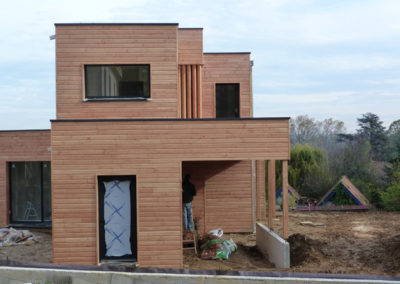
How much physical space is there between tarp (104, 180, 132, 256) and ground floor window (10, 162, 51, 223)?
21.7ft

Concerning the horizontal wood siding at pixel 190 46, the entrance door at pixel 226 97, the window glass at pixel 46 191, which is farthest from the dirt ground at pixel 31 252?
the entrance door at pixel 226 97

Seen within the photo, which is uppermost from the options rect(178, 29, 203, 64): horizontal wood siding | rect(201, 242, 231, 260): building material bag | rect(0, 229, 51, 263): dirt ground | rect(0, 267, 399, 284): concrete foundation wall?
rect(178, 29, 203, 64): horizontal wood siding

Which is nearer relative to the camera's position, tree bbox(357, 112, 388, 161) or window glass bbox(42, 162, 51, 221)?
window glass bbox(42, 162, 51, 221)

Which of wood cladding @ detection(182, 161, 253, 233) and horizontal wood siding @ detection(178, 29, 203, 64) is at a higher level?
horizontal wood siding @ detection(178, 29, 203, 64)

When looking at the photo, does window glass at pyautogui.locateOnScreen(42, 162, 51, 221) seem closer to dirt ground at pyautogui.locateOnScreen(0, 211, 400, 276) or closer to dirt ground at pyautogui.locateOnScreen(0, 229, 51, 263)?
dirt ground at pyautogui.locateOnScreen(0, 211, 400, 276)

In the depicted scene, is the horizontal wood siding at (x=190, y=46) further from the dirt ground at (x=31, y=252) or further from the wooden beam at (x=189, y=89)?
the dirt ground at (x=31, y=252)

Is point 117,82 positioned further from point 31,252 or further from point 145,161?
→ point 31,252

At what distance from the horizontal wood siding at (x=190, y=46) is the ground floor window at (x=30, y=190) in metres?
6.41

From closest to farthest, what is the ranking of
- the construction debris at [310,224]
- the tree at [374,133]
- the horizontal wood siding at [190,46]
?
the horizontal wood siding at [190,46] < the construction debris at [310,224] < the tree at [374,133]

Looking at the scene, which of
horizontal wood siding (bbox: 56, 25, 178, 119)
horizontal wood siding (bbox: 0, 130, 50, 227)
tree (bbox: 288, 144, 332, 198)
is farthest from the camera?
tree (bbox: 288, 144, 332, 198)

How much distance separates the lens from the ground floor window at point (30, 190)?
1554cm

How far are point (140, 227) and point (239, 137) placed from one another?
304 centimetres

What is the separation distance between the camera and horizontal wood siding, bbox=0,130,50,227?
592 inches

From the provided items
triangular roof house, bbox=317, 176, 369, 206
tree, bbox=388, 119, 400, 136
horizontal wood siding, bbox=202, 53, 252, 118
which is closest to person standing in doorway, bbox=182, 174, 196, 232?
horizontal wood siding, bbox=202, 53, 252, 118
